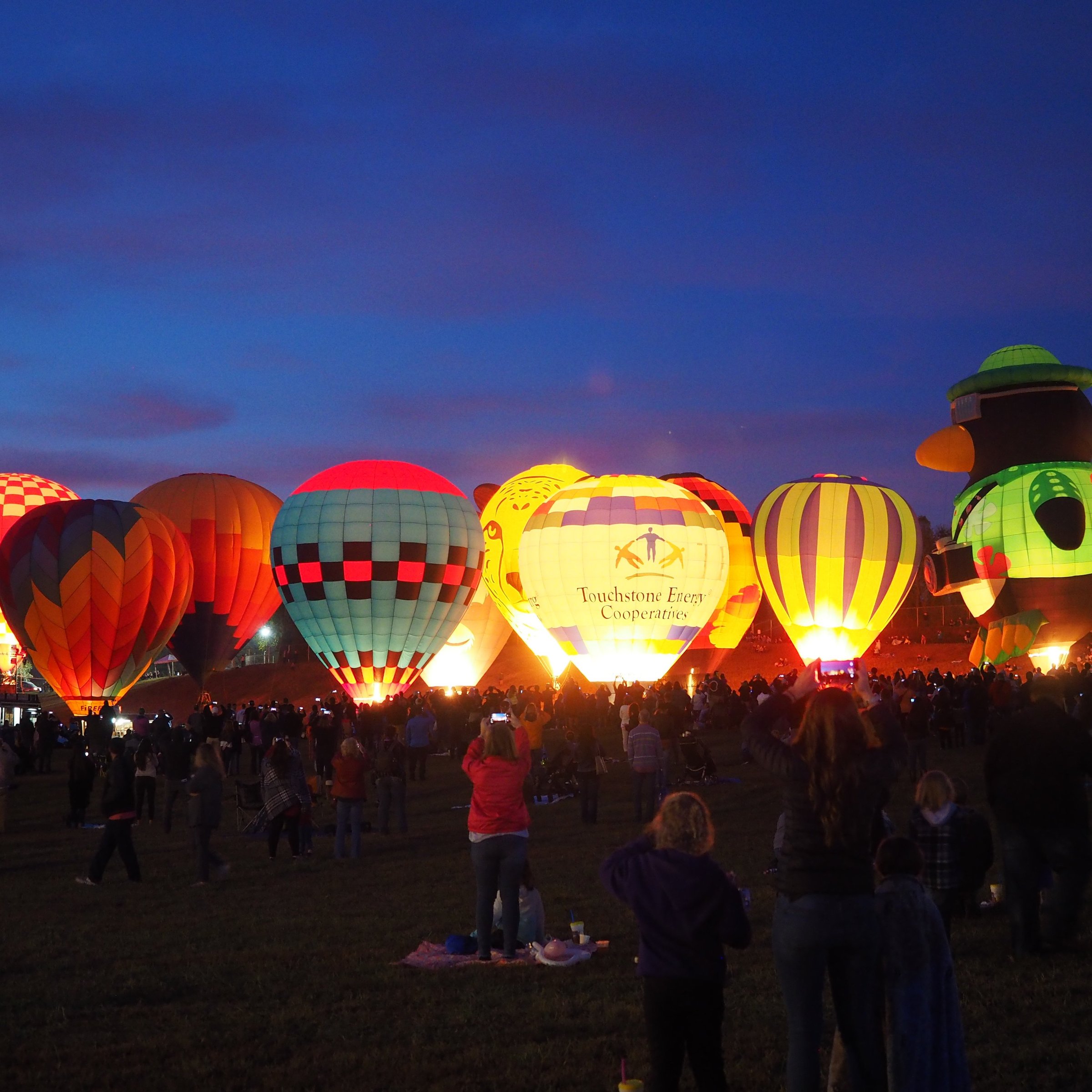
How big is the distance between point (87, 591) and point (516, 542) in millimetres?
13161

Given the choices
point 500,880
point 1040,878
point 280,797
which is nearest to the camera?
point 1040,878

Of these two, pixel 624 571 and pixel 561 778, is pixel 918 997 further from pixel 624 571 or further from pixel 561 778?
pixel 624 571

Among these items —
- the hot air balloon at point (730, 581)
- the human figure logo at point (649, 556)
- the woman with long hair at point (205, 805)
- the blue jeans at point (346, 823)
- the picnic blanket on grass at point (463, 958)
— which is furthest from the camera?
the hot air balloon at point (730, 581)

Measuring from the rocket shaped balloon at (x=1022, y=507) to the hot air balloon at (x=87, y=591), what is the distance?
67.7 feet

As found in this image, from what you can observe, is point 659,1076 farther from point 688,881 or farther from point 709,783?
point 709,783

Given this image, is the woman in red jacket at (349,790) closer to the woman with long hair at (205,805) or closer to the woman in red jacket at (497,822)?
the woman with long hair at (205,805)

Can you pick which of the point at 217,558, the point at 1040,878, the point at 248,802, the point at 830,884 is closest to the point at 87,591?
the point at 217,558

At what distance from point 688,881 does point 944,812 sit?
11.9 ft

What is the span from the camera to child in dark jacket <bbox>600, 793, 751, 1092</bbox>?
4297 millimetres

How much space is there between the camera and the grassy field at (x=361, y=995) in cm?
579

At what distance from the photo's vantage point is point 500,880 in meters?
7.63

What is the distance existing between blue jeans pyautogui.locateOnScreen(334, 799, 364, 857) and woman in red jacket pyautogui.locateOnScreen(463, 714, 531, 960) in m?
5.26

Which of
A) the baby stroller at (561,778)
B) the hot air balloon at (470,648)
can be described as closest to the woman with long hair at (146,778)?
the baby stroller at (561,778)

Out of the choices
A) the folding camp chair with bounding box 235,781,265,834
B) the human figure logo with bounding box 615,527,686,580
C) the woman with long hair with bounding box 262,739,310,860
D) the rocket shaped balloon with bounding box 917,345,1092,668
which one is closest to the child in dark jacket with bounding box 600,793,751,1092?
the woman with long hair with bounding box 262,739,310,860
